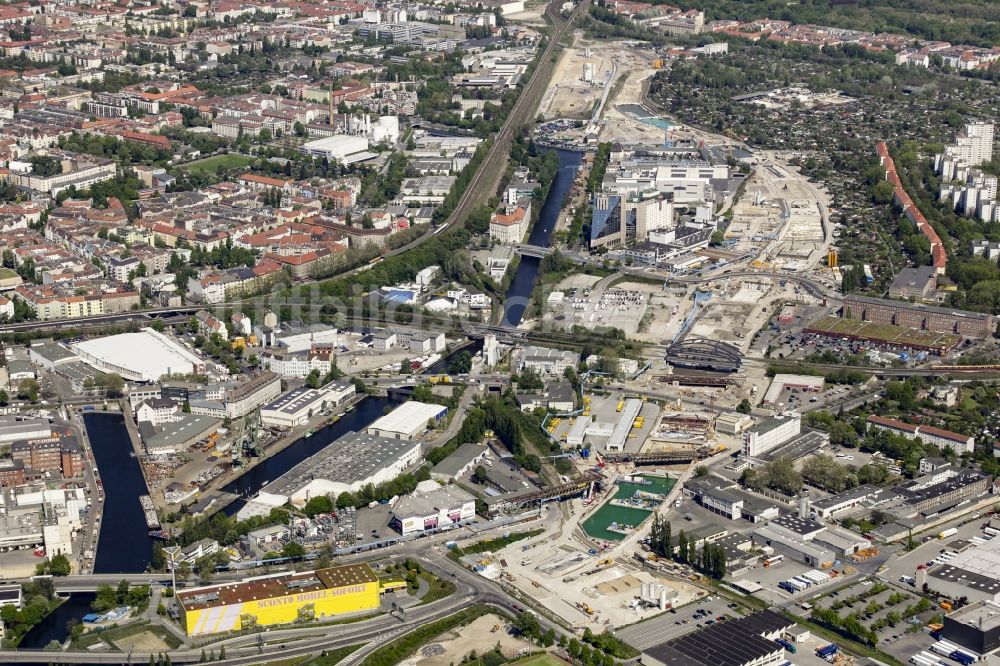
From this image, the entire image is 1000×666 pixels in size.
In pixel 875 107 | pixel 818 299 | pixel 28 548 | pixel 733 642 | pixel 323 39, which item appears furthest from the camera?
pixel 323 39

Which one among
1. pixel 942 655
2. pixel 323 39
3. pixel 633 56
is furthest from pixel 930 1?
pixel 942 655

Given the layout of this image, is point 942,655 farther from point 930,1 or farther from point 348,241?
point 930,1

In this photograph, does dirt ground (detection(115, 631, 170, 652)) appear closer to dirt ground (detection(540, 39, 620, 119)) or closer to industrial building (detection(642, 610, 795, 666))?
industrial building (detection(642, 610, 795, 666))

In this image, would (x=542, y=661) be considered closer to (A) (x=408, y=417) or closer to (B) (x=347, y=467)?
(B) (x=347, y=467)

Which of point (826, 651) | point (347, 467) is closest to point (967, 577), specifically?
point (826, 651)

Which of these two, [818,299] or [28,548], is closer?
[28,548]

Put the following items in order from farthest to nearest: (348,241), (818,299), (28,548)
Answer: (348,241)
(818,299)
(28,548)

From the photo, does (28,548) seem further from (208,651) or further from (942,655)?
(942,655)

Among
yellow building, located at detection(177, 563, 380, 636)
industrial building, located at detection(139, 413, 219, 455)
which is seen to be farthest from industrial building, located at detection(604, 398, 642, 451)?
industrial building, located at detection(139, 413, 219, 455)
